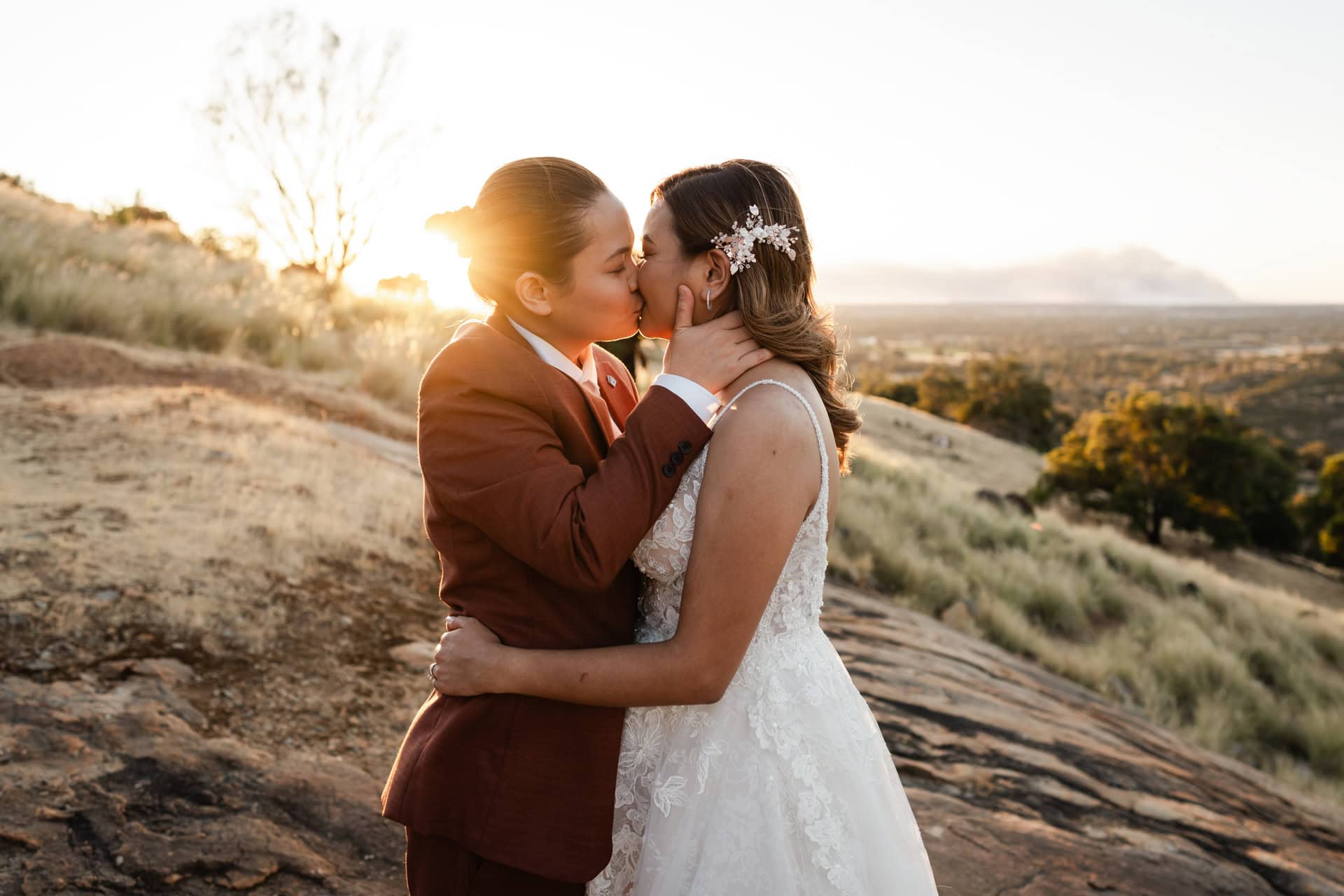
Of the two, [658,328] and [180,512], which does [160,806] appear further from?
[180,512]

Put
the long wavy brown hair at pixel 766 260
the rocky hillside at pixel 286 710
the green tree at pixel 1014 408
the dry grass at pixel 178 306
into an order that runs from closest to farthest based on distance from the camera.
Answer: the long wavy brown hair at pixel 766 260 < the rocky hillside at pixel 286 710 < the dry grass at pixel 178 306 < the green tree at pixel 1014 408

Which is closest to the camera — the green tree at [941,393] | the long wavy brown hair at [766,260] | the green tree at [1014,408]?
the long wavy brown hair at [766,260]

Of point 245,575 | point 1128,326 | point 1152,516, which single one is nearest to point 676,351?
point 245,575

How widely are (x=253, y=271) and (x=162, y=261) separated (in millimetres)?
2088

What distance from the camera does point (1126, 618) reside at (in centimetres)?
1139

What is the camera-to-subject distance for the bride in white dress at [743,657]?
2.05m

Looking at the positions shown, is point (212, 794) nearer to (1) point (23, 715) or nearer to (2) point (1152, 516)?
(1) point (23, 715)

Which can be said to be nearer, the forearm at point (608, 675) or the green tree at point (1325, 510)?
the forearm at point (608, 675)

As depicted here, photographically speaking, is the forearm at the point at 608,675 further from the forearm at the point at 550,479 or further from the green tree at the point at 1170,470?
the green tree at the point at 1170,470

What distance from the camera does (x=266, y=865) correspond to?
291 centimetres

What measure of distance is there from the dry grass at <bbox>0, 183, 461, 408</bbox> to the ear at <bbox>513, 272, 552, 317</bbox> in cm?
834

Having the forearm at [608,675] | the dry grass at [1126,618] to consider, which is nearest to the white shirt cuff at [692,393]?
the forearm at [608,675]

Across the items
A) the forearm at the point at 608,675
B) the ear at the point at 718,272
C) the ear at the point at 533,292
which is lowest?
the forearm at the point at 608,675

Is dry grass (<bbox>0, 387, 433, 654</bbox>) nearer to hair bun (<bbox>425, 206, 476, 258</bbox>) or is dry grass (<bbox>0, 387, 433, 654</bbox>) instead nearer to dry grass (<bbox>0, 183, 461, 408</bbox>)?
hair bun (<bbox>425, 206, 476, 258</bbox>)
